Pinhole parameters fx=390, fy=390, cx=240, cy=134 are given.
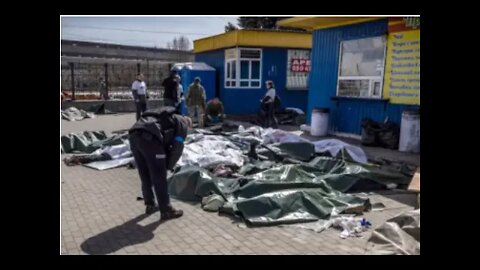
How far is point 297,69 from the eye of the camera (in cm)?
1670

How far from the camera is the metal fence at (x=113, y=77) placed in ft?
75.9

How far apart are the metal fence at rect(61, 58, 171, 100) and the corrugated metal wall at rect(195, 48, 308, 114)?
7935 mm

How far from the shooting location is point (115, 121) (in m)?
16.4

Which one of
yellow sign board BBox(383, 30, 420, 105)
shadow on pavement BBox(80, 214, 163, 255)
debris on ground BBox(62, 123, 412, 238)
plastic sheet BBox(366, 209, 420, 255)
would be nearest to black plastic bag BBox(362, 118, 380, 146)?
yellow sign board BBox(383, 30, 420, 105)

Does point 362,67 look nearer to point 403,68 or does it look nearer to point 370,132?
point 403,68

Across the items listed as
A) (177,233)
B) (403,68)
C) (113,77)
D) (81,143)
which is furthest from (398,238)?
(113,77)

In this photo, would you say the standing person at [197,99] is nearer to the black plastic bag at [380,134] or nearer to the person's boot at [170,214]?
the black plastic bag at [380,134]

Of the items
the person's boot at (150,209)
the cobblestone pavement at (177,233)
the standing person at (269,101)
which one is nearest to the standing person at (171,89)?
the standing person at (269,101)

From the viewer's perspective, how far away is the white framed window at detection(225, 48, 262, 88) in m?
15.7

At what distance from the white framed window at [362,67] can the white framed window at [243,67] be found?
580 centimetres

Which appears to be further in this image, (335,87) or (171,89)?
(171,89)

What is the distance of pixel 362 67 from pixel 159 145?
22.8 ft

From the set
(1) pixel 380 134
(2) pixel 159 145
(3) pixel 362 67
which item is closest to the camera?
(2) pixel 159 145

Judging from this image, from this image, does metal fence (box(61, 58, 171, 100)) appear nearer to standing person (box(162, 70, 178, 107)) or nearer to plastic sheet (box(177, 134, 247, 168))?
standing person (box(162, 70, 178, 107))
